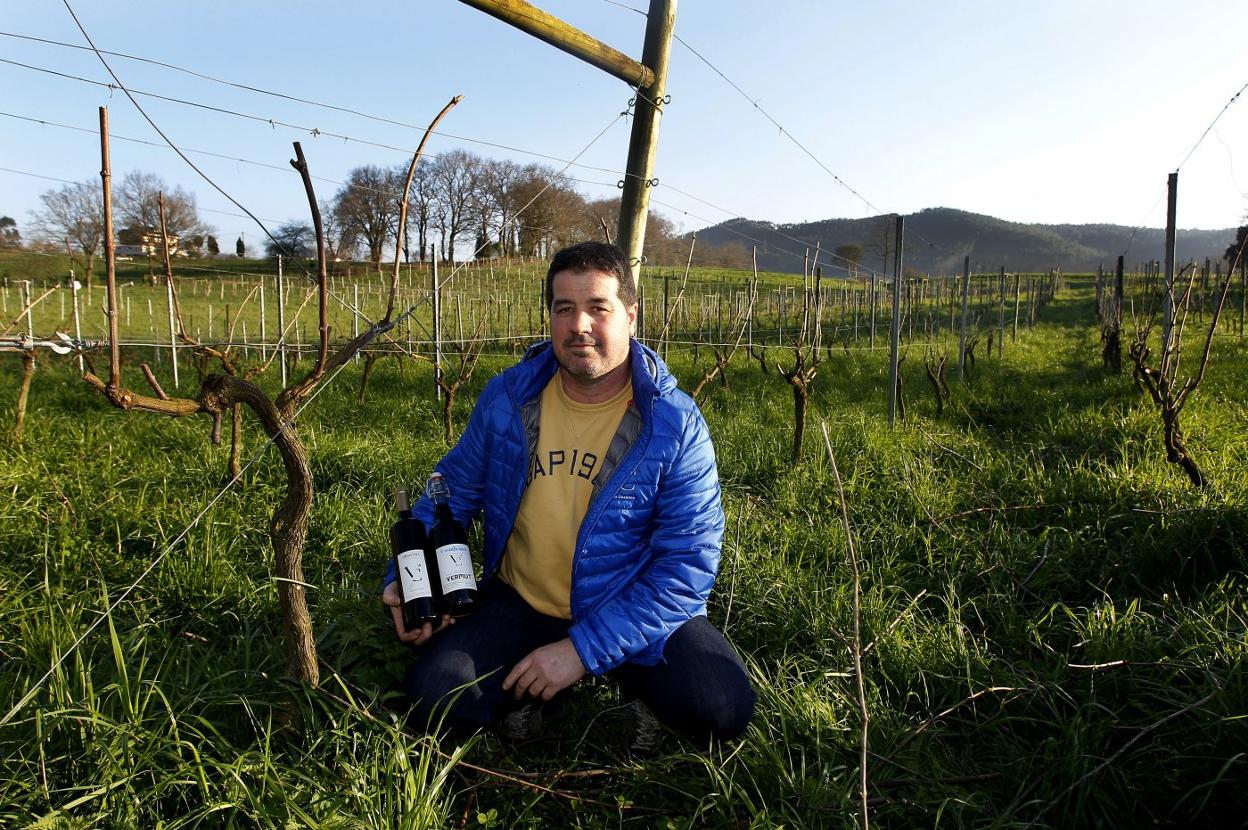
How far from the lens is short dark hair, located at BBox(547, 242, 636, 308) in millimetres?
1981

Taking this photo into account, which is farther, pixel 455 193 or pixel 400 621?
pixel 455 193

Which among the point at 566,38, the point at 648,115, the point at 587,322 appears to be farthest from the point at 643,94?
the point at 587,322

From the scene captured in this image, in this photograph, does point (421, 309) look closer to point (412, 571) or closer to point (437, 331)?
point (437, 331)

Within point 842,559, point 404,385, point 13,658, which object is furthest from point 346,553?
Answer: point 404,385

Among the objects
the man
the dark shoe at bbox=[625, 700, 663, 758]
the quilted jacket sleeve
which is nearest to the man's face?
the man

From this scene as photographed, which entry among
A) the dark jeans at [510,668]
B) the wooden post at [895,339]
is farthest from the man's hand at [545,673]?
the wooden post at [895,339]

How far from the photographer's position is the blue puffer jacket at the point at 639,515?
193 centimetres

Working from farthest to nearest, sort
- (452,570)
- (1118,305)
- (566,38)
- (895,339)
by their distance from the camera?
(1118,305) → (895,339) → (566,38) → (452,570)

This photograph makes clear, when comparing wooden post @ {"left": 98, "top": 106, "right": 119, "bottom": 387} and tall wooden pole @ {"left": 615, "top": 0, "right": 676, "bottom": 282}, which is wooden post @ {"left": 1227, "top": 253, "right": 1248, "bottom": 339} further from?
wooden post @ {"left": 98, "top": 106, "right": 119, "bottom": 387}

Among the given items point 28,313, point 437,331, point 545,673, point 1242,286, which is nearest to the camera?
point 545,673

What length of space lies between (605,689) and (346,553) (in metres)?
1.54

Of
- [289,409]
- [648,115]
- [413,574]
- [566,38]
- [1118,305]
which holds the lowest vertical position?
[413,574]

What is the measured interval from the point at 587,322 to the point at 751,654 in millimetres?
1405

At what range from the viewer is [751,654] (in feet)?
8.34
